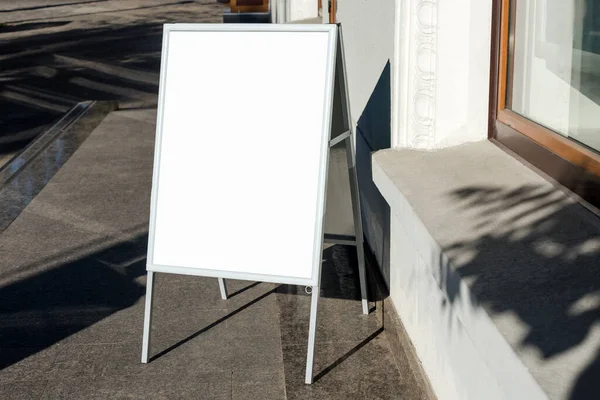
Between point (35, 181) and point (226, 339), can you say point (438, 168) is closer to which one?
point (226, 339)

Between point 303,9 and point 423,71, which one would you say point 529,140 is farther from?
point 303,9

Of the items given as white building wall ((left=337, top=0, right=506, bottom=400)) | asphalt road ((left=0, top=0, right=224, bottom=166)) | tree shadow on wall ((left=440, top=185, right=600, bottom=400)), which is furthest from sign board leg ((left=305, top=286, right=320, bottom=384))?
asphalt road ((left=0, top=0, right=224, bottom=166))

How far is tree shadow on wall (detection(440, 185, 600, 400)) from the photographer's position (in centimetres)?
207

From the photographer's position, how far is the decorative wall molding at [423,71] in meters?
3.83

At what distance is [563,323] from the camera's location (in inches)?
85.0

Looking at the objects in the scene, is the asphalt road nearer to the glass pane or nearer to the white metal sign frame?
the white metal sign frame

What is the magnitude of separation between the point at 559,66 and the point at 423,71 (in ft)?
2.36

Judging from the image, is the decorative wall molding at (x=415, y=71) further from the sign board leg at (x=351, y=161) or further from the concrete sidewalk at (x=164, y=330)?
the concrete sidewalk at (x=164, y=330)

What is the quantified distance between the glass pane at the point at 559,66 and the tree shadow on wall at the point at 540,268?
28 centimetres

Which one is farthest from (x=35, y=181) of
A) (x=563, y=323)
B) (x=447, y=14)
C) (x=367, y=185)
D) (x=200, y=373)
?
(x=563, y=323)

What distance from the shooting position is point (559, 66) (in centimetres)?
331

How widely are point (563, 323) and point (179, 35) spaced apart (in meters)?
2.48

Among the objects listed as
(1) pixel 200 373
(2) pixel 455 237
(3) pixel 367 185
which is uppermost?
(2) pixel 455 237

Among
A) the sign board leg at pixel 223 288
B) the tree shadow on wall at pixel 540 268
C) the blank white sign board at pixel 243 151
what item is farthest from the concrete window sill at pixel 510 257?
the sign board leg at pixel 223 288
